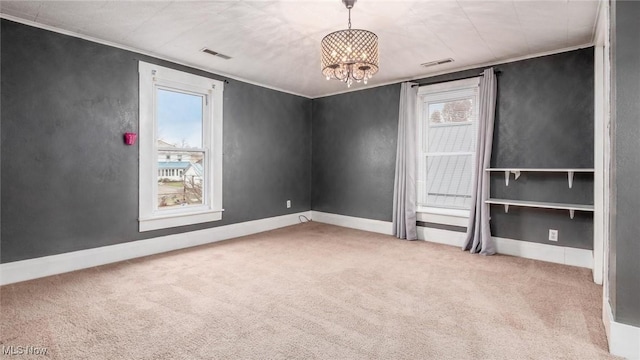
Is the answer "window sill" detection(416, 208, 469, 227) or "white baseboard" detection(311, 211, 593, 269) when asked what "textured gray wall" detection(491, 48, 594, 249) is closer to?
"white baseboard" detection(311, 211, 593, 269)

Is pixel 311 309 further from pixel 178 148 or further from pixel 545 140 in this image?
pixel 545 140

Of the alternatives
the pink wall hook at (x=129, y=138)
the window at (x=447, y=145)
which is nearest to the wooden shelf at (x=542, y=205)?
the window at (x=447, y=145)

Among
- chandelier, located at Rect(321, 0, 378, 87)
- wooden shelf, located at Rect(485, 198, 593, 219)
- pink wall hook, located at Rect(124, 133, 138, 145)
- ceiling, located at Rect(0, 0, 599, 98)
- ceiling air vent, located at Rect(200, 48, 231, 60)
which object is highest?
ceiling air vent, located at Rect(200, 48, 231, 60)

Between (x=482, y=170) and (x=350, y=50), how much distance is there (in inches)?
97.2

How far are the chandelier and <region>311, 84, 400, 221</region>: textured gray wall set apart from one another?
2542 mm

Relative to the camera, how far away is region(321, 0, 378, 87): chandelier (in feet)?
8.24

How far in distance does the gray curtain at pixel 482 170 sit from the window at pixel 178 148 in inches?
137

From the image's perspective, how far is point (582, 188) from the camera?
351 cm

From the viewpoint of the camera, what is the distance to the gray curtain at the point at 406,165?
4.68m

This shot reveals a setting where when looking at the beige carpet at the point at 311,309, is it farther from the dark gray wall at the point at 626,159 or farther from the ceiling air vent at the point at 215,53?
the ceiling air vent at the point at 215,53

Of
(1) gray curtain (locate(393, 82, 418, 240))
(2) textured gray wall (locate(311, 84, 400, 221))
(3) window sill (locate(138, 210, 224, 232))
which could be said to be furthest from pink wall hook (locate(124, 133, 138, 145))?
(1) gray curtain (locate(393, 82, 418, 240))

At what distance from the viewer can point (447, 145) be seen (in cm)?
457

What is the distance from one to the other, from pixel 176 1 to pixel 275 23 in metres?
0.83

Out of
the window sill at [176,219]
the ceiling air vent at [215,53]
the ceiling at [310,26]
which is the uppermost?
the ceiling air vent at [215,53]
